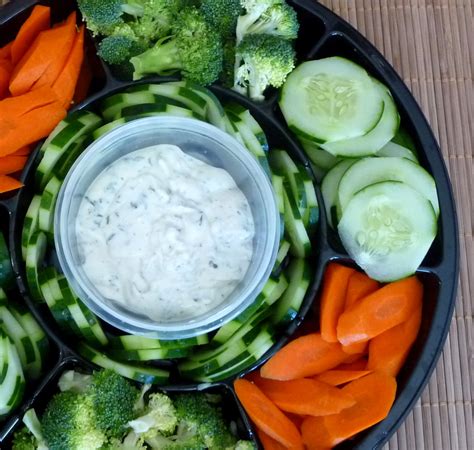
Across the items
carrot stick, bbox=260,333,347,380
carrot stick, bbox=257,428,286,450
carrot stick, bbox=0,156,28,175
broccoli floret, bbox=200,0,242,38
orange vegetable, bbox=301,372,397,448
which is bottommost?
carrot stick, bbox=257,428,286,450

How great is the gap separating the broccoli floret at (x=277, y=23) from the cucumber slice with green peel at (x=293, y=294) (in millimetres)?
664

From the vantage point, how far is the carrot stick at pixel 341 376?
217cm

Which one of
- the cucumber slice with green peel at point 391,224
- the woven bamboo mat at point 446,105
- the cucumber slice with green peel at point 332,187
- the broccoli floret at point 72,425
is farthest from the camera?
the woven bamboo mat at point 446,105

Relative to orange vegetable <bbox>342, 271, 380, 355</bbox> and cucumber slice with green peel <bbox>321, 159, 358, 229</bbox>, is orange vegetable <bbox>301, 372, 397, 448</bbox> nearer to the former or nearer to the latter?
orange vegetable <bbox>342, 271, 380, 355</bbox>

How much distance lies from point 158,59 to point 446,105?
977 millimetres

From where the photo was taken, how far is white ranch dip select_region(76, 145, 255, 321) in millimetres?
2125

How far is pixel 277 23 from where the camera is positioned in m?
2.27

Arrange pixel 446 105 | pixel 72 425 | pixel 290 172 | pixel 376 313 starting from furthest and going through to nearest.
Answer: pixel 446 105
pixel 290 172
pixel 376 313
pixel 72 425

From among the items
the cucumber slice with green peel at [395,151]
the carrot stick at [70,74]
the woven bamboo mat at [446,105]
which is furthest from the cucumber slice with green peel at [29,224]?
the woven bamboo mat at [446,105]

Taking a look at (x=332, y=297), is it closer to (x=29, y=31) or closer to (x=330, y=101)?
(x=330, y=101)

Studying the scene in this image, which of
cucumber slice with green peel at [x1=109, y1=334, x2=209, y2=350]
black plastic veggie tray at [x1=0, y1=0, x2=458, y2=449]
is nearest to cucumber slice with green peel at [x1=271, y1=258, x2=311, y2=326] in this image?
black plastic veggie tray at [x1=0, y1=0, x2=458, y2=449]

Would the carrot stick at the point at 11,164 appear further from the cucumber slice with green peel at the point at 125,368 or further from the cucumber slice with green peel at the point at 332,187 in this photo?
the cucumber slice with green peel at the point at 332,187

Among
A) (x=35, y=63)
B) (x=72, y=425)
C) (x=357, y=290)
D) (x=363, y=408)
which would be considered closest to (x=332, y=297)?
(x=357, y=290)

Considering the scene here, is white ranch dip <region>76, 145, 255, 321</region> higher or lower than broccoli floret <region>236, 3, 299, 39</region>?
lower
